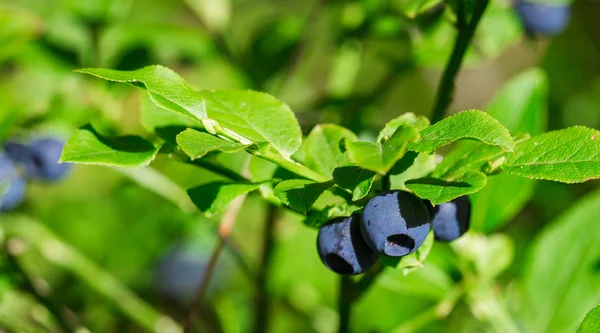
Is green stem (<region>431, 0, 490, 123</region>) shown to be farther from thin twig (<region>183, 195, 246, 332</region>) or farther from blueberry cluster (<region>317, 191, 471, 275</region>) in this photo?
thin twig (<region>183, 195, 246, 332</region>)

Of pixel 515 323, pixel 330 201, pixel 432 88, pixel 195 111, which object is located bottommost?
pixel 432 88

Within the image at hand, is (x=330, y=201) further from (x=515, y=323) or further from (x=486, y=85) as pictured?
(x=486, y=85)

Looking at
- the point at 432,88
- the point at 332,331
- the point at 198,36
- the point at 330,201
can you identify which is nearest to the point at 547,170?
the point at 330,201

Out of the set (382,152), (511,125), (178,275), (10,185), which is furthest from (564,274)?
(178,275)

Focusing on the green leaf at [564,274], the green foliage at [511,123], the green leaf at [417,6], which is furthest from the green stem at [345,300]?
the green leaf at [564,274]

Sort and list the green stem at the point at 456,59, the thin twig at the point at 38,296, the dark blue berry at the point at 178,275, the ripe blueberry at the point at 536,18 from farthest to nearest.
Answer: the dark blue berry at the point at 178,275
the ripe blueberry at the point at 536,18
the thin twig at the point at 38,296
the green stem at the point at 456,59

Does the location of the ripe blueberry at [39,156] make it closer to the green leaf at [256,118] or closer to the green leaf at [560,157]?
the green leaf at [256,118]
